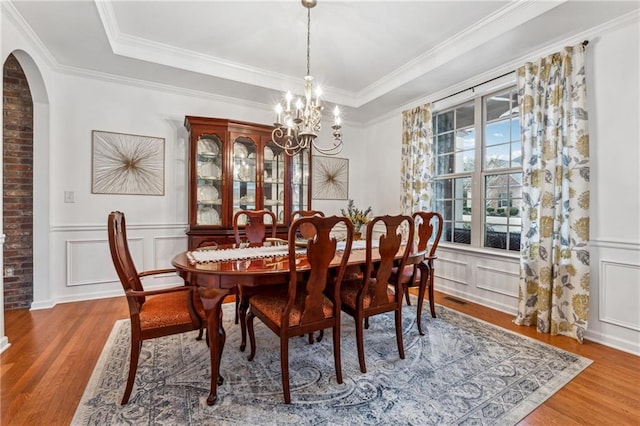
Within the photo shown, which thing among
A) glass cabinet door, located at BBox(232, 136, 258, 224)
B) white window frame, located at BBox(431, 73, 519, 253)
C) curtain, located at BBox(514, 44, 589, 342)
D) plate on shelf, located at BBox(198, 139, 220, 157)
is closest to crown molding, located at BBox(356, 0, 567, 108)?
curtain, located at BBox(514, 44, 589, 342)

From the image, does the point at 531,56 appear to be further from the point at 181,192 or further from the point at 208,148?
the point at 181,192

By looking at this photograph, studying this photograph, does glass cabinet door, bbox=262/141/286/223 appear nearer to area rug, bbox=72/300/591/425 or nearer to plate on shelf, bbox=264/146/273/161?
plate on shelf, bbox=264/146/273/161

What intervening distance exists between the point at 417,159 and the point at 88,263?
159 inches

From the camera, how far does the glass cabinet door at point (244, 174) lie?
3.72 meters

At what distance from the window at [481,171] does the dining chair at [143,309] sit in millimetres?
3066

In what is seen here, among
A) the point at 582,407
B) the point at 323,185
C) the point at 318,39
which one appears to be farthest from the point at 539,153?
the point at 323,185

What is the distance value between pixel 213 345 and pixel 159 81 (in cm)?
317

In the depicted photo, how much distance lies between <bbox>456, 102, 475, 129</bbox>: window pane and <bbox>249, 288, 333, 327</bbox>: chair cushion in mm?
2832

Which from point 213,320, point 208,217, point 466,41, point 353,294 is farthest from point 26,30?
point 466,41

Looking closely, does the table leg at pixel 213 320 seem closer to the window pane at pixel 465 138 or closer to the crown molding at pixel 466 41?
the crown molding at pixel 466 41

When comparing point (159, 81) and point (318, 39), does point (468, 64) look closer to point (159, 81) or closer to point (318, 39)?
point (318, 39)

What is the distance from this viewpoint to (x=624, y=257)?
228 centimetres

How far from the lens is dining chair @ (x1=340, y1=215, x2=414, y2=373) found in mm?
1919

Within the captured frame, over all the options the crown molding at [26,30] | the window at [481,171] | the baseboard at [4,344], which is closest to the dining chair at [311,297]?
the baseboard at [4,344]
